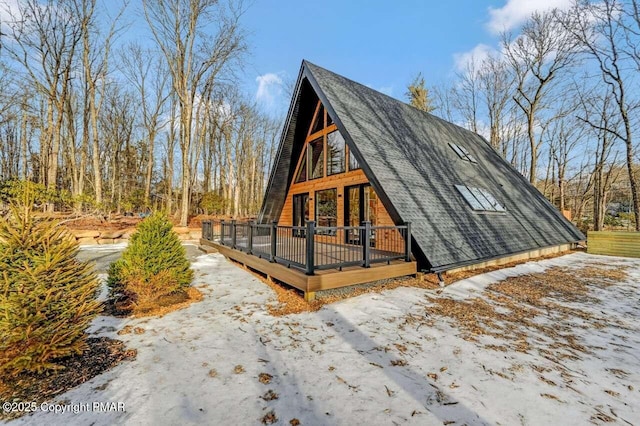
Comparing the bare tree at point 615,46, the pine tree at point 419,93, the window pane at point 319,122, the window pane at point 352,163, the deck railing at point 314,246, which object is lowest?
the deck railing at point 314,246

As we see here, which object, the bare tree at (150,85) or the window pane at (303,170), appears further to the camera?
the bare tree at (150,85)

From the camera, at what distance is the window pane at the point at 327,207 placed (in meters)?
9.66

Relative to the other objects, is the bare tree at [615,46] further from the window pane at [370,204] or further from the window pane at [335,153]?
the window pane at [335,153]

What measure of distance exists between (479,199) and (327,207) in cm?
504

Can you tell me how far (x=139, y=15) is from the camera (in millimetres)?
15797

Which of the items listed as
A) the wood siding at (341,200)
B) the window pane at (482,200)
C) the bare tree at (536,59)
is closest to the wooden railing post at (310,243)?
the wood siding at (341,200)

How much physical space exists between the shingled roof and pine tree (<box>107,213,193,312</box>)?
4.52 metres

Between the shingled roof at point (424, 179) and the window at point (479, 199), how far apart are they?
0.20 metres

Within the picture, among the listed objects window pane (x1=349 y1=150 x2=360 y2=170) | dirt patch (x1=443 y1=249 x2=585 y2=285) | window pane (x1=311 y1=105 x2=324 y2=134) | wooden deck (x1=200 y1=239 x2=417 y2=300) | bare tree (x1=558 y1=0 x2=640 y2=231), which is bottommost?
dirt patch (x1=443 y1=249 x2=585 y2=285)

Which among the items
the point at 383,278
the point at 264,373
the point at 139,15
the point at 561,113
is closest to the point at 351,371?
the point at 264,373

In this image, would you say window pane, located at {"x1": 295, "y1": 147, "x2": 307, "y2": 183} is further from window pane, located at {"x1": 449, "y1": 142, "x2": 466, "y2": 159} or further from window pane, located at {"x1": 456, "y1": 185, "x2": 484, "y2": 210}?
window pane, located at {"x1": 449, "y1": 142, "x2": 466, "y2": 159}

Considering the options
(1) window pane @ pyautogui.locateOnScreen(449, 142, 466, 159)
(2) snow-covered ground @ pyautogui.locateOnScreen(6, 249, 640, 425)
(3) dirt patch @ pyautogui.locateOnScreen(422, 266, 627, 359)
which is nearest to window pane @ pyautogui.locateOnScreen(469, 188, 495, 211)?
(1) window pane @ pyautogui.locateOnScreen(449, 142, 466, 159)

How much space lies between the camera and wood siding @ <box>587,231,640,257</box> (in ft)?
33.7

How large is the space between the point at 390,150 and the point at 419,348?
18.1 feet
